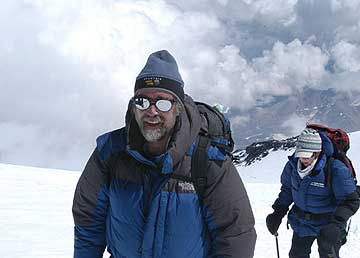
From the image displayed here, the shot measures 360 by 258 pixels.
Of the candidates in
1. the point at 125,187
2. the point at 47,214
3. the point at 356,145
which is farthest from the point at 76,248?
the point at 356,145

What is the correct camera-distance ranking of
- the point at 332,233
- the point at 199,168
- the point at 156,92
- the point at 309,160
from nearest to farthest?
the point at 199,168
the point at 156,92
the point at 332,233
the point at 309,160

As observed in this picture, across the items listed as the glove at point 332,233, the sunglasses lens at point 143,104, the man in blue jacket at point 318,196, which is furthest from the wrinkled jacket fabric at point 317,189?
the sunglasses lens at point 143,104

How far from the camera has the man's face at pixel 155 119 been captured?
246 centimetres

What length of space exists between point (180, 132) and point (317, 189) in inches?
112

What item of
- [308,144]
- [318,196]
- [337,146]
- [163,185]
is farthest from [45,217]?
[163,185]

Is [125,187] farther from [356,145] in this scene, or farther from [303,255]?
[356,145]

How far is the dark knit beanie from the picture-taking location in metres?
2.51

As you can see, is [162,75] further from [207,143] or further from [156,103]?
[207,143]

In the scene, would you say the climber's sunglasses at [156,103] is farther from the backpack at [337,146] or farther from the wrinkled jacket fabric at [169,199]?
the backpack at [337,146]

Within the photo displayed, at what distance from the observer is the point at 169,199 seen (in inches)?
94.7

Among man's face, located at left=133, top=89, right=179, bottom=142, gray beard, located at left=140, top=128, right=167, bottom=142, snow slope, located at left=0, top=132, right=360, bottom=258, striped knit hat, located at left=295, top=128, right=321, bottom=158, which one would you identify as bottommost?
snow slope, located at left=0, top=132, right=360, bottom=258

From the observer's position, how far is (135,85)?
2592 millimetres

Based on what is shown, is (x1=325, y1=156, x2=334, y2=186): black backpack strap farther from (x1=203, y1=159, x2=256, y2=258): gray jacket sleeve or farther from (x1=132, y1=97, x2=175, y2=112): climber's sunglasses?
(x1=132, y1=97, x2=175, y2=112): climber's sunglasses

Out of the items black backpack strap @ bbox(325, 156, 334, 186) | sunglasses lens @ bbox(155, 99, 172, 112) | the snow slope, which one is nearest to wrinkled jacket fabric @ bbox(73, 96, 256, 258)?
sunglasses lens @ bbox(155, 99, 172, 112)
